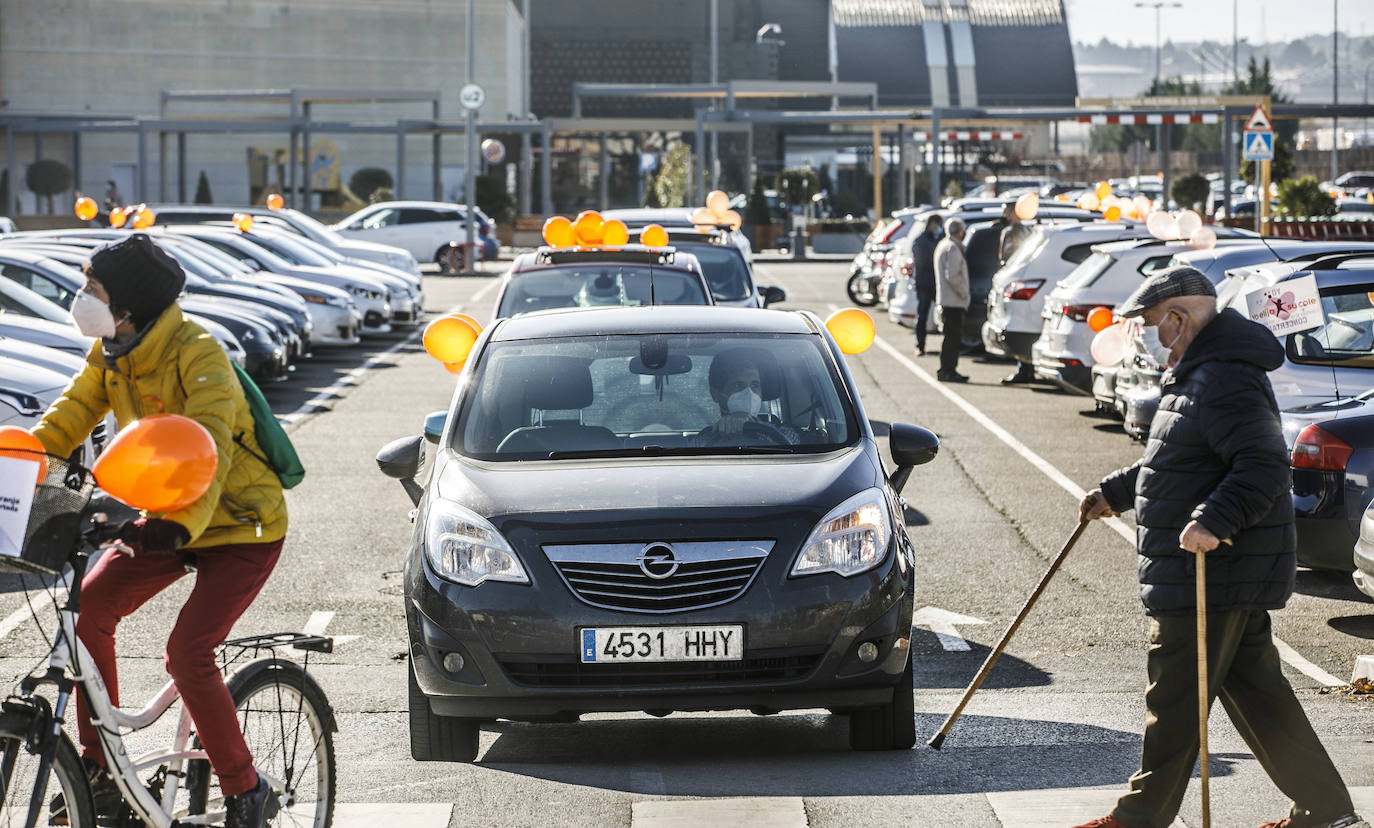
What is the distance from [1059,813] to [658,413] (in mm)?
2402

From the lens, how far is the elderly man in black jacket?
525cm

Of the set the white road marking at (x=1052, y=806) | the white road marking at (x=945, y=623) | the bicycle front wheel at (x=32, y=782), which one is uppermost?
the bicycle front wheel at (x=32, y=782)

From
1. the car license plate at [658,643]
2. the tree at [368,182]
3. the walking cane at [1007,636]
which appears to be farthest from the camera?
the tree at [368,182]

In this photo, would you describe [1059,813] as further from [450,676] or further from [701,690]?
[450,676]

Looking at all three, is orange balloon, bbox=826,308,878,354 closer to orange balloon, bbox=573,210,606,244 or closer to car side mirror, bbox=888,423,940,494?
car side mirror, bbox=888,423,940,494

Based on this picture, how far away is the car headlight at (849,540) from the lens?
20.9ft

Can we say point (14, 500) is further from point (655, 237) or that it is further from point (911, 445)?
point (655, 237)

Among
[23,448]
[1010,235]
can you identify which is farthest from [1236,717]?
[1010,235]

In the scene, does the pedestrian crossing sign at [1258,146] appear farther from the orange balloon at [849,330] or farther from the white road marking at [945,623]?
the white road marking at [945,623]

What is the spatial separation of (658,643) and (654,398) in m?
1.53

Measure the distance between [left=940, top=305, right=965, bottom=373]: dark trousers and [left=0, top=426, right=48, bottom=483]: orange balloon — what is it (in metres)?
17.3

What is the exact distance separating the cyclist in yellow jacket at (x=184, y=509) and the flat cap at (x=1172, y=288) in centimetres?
239

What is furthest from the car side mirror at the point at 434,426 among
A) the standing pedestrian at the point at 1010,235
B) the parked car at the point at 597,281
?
the standing pedestrian at the point at 1010,235

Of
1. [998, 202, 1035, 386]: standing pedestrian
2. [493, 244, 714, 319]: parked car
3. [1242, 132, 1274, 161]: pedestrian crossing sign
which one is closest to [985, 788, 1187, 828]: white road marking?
[493, 244, 714, 319]: parked car
